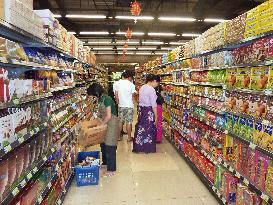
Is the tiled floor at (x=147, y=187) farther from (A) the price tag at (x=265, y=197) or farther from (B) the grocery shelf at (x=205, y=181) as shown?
(A) the price tag at (x=265, y=197)

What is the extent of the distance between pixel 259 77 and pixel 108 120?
2657 mm

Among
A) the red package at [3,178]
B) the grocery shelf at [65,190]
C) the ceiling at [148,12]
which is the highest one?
the ceiling at [148,12]

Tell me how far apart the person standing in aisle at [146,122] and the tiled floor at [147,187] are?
65 cm

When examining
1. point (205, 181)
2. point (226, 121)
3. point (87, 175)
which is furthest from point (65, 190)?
point (226, 121)

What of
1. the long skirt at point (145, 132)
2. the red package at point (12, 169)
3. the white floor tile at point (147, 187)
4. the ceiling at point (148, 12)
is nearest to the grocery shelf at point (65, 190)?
the white floor tile at point (147, 187)

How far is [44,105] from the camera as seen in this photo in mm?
3939

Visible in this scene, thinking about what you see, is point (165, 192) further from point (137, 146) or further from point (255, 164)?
point (137, 146)

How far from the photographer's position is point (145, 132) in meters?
7.07

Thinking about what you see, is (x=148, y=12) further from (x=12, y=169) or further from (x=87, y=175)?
(x=12, y=169)

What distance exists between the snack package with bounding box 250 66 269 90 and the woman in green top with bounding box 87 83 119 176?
247 cm

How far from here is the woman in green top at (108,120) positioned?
198 inches

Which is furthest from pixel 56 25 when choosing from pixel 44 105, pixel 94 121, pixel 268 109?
pixel 268 109

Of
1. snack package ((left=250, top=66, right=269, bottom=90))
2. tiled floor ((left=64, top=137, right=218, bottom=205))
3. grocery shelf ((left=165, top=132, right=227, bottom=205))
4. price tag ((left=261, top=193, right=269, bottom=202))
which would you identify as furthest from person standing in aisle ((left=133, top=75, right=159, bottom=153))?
price tag ((left=261, top=193, right=269, bottom=202))

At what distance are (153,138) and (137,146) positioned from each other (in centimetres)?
42
